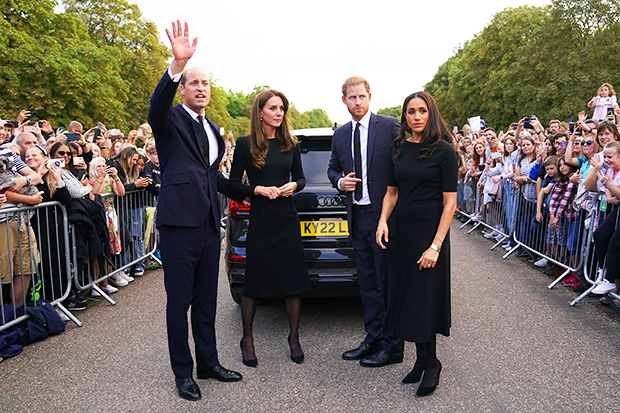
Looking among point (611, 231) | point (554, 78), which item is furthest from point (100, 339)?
point (554, 78)

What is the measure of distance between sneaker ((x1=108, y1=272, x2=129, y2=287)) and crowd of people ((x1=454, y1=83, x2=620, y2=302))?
5.98 metres

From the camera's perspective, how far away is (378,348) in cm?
445

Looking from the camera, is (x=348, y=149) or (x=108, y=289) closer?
(x=348, y=149)

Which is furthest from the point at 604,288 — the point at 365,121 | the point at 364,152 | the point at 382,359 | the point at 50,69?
the point at 50,69

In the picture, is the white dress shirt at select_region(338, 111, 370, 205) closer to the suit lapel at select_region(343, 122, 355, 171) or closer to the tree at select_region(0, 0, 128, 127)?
the suit lapel at select_region(343, 122, 355, 171)

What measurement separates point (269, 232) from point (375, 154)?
1.11 metres

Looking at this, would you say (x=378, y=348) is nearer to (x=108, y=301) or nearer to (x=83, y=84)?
(x=108, y=301)

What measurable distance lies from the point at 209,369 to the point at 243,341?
0.42m

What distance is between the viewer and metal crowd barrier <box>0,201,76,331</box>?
500 cm

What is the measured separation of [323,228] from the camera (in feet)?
16.2

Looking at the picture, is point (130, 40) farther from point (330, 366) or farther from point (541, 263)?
point (330, 366)

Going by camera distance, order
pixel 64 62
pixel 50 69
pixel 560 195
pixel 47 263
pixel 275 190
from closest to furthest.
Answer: pixel 275 190 < pixel 47 263 < pixel 560 195 < pixel 50 69 < pixel 64 62

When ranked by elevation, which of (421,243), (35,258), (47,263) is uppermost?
(421,243)

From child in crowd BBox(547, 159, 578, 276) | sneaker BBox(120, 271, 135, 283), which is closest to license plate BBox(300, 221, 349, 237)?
sneaker BBox(120, 271, 135, 283)
